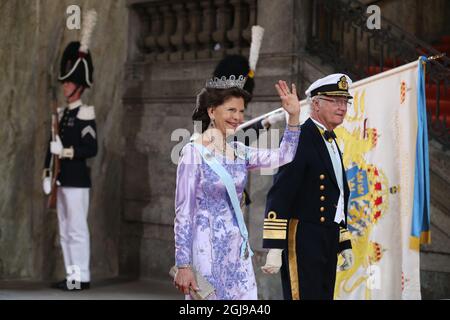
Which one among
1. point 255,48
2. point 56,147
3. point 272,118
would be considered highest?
point 255,48

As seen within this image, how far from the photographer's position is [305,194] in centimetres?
612

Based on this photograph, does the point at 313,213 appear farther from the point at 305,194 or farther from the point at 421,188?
the point at 421,188

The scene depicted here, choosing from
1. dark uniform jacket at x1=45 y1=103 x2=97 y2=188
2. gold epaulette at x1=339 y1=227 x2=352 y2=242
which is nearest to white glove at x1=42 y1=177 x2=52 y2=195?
dark uniform jacket at x1=45 y1=103 x2=97 y2=188

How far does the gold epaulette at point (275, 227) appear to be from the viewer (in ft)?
19.9

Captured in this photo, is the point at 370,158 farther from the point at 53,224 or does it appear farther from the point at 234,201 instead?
the point at 53,224

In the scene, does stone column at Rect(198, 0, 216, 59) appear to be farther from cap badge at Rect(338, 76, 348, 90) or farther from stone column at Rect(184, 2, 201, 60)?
cap badge at Rect(338, 76, 348, 90)

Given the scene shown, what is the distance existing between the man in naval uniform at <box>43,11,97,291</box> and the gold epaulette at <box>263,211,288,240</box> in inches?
163

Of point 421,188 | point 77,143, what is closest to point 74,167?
point 77,143

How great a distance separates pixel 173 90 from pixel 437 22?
4.13 meters

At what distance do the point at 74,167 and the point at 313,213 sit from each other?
4.34 m

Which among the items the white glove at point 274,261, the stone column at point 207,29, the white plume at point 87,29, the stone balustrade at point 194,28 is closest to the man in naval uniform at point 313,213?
the white glove at point 274,261

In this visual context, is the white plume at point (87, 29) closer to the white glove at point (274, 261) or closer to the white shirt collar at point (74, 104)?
the white shirt collar at point (74, 104)

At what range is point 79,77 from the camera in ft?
32.6

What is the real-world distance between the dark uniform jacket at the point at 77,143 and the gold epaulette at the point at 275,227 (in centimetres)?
413
